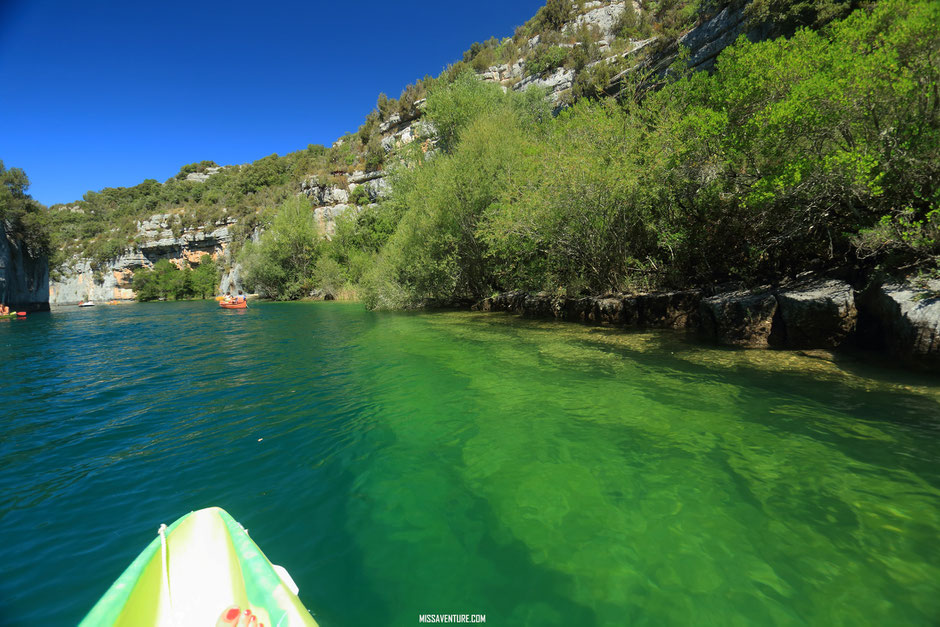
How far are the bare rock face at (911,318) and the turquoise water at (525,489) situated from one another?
2.82 feet

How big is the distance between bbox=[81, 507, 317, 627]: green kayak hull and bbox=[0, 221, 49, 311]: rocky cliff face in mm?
53695

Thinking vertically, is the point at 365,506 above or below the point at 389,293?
below

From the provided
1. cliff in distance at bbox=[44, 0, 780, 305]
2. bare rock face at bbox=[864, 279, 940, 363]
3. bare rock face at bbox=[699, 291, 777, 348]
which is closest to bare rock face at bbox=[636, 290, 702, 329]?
bare rock face at bbox=[699, 291, 777, 348]

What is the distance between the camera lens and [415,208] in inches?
1065

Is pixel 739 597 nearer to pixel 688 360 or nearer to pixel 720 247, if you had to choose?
pixel 688 360

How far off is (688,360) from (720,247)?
6.99m

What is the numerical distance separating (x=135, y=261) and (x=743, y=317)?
11185 cm

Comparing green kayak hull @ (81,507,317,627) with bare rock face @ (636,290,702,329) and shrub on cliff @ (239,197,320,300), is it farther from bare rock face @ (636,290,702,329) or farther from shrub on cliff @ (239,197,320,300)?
shrub on cliff @ (239,197,320,300)

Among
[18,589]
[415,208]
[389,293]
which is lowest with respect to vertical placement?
[18,589]

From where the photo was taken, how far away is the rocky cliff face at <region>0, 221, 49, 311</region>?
36.2 meters

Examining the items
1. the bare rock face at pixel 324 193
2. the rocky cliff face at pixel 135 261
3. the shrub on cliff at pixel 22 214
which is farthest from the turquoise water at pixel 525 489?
the rocky cliff face at pixel 135 261

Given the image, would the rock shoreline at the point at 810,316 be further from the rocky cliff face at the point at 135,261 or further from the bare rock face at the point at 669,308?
the rocky cliff face at the point at 135,261

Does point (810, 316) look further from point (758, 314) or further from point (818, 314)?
point (758, 314)

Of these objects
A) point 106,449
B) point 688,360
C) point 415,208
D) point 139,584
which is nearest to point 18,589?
point 139,584
